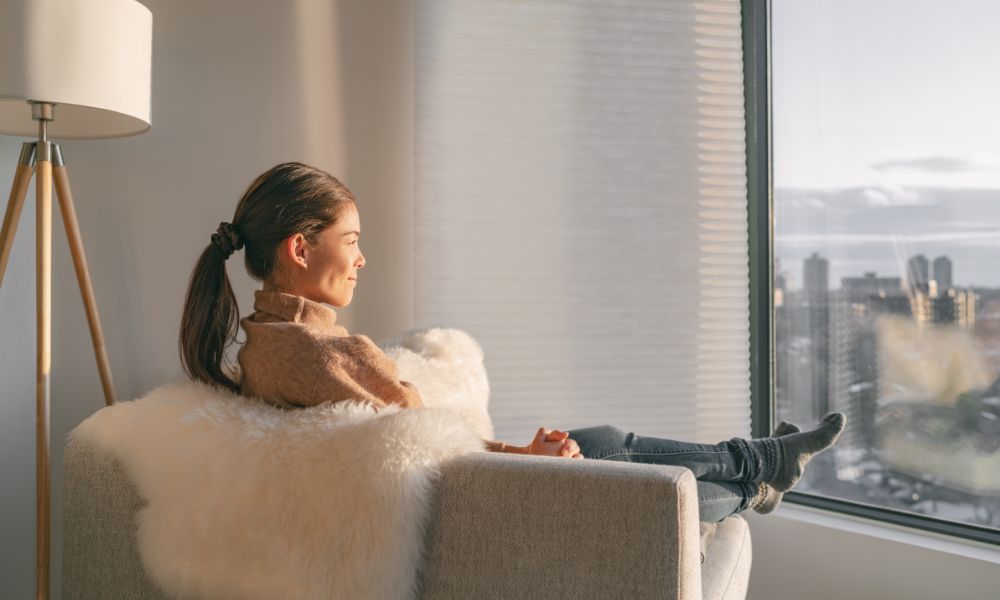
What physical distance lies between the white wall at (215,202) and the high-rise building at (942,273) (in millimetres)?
650

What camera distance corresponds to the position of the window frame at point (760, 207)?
245cm

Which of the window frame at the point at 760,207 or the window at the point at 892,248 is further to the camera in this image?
the window frame at the point at 760,207

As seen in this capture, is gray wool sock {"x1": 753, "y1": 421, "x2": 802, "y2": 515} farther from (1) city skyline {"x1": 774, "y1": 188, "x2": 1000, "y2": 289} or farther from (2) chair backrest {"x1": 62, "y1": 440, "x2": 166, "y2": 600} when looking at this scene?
(2) chair backrest {"x1": 62, "y1": 440, "x2": 166, "y2": 600}

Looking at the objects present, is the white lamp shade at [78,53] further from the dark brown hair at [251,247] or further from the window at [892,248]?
the window at [892,248]

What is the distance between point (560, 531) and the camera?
1011 millimetres

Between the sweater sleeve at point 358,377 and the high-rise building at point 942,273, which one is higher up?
the high-rise building at point 942,273

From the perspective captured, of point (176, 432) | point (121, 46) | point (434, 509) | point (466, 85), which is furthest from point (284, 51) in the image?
point (434, 509)

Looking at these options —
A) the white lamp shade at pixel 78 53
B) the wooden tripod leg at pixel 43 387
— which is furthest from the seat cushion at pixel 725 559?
the white lamp shade at pixel 78 53

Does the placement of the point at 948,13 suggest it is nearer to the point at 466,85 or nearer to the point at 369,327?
the point at 466,85

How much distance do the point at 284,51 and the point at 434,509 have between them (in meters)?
1.74

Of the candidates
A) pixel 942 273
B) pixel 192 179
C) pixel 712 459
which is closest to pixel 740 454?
pixel 712 459

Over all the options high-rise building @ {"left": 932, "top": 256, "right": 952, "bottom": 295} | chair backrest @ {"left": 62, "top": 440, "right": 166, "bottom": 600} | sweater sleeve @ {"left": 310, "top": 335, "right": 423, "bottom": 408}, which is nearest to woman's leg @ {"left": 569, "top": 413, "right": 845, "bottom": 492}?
sweater sleeve @ {"left": 310, "top": 335, "right": 423, "bottom": 408}

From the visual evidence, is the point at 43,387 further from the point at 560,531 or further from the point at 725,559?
the point at 725,559

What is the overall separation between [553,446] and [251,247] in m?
0.64
